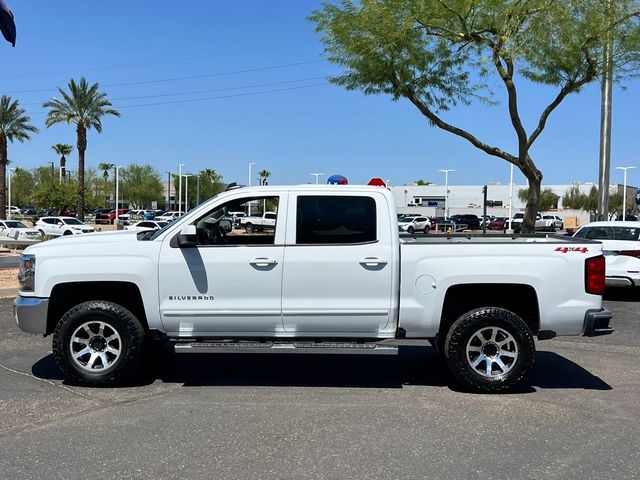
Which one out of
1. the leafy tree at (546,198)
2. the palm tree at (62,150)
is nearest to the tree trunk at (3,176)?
the palm tree at (62,150)

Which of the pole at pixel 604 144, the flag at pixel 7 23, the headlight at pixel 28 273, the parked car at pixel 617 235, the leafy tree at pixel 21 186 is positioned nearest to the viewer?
the headlight at pixel 28 273

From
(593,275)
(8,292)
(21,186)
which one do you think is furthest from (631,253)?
(21,186)

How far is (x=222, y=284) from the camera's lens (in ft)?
18.7

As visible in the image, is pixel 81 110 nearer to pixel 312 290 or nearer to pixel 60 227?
pixel 60 227

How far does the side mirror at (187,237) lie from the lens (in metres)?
5.55

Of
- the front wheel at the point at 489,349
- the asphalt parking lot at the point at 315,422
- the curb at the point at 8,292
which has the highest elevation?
the front wheel at the point at 489,349

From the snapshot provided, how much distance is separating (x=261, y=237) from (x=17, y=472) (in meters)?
2.86

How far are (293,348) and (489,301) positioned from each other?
199cm

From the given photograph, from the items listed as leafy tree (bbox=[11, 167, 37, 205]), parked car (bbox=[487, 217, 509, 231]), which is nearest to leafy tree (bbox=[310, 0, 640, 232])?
parked car (bbox=[487, 217, 509, 231])

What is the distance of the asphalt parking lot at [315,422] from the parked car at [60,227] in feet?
111

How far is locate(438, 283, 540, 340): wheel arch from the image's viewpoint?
5895 mm

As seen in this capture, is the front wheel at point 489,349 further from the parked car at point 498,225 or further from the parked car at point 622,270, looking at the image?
the parked car at point 498,225

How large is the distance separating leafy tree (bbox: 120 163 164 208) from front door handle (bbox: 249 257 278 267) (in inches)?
3596

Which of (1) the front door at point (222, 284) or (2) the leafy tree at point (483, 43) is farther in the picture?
(2) the leafy tree at point (483, 43)
